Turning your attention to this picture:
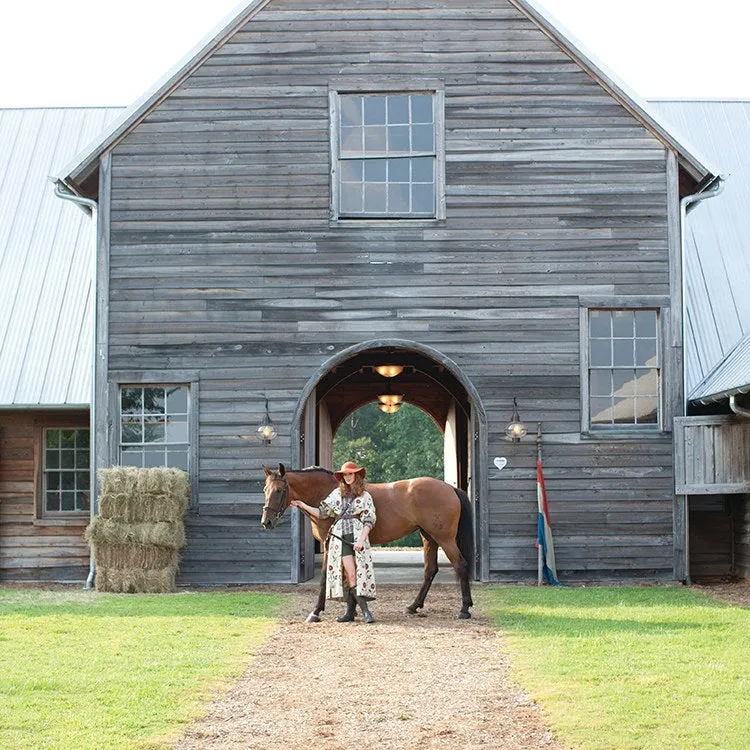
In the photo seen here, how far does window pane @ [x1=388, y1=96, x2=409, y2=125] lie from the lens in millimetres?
18750

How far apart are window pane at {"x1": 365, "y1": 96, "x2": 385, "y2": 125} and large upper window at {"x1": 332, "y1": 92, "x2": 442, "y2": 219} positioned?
0.05 ft

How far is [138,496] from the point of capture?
17266 mm

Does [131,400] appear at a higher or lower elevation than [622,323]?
lower

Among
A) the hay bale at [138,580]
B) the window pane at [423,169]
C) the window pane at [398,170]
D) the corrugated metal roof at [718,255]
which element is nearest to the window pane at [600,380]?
the corrugated metal roof at [718,255]

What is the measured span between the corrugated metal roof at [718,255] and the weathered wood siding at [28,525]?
961 centimetres

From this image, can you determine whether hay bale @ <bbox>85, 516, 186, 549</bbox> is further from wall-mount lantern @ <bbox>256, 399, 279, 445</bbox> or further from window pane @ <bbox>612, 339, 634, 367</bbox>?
window pane @ <bbox>612, 339, 634, 367</bbox>

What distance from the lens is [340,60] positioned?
18781mm

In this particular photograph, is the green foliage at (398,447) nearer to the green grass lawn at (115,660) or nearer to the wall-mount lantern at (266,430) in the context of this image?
the wall-mount lantern at (266,430)

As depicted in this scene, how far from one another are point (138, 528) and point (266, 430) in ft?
7.45

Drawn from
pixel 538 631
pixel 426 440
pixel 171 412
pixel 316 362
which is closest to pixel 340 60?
pixel 316 362

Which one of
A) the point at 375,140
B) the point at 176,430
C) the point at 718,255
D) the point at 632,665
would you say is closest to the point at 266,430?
the point at 176,430

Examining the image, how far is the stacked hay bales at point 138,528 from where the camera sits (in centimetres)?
1727

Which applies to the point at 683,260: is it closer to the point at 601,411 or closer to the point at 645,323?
the point at 645,323

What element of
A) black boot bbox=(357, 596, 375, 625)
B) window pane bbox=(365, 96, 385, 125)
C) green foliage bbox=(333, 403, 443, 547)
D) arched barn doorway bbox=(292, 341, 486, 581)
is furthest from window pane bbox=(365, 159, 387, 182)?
green foliage bbox=(333, 403, 443, 547)
